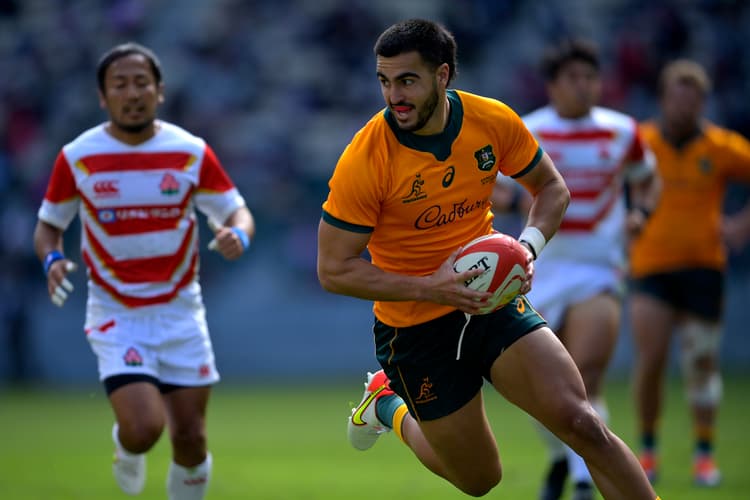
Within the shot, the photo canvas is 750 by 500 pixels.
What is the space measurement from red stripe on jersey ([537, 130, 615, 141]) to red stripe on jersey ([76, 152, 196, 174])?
104 inches

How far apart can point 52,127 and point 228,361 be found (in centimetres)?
442

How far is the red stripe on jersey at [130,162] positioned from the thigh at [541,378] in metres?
2.49

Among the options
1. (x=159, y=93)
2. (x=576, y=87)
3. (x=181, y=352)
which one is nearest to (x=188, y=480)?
(x=181, y=352)

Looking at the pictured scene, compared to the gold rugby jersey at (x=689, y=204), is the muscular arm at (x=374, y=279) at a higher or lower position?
higher

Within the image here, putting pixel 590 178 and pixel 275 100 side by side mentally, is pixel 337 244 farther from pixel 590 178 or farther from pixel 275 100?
pixel 275 100

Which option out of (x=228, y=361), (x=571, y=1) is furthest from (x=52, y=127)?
(x=571, y=1)

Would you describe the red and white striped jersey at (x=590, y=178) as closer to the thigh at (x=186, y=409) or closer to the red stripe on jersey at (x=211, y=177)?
the red stripe on jersey at (x=211, y=177)

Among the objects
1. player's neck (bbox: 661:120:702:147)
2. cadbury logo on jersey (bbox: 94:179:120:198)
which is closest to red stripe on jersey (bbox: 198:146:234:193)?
cadbury logo on jersey (bbox: 94:179:120:198)

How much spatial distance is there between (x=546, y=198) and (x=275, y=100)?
1329 centimetres

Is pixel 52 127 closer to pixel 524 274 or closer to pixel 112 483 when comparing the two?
pixel 112 483

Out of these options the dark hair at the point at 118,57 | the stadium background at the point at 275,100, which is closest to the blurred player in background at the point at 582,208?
the dark hair at the point at 118,57

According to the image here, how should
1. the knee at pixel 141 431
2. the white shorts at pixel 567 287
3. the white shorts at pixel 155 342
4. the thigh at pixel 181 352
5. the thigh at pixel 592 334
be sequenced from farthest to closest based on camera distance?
the white shorts at pixel 567 287, the thigh at pixel 592 334, the thigh at pixel 181 352, the white shorts at pixel 155 342, the knee at pixel 141 431

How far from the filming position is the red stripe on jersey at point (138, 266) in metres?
7.05

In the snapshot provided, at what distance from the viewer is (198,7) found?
19688 mm
